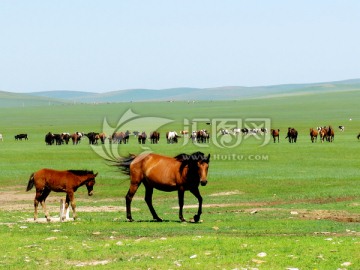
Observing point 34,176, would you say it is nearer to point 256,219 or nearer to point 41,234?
point 41,234

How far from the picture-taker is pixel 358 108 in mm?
168625

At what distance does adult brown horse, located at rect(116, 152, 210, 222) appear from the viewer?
61.2 feet

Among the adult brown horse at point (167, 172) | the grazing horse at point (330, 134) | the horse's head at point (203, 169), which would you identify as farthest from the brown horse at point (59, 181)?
the grazing horse at point (330, 134)

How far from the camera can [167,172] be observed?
1891 centimetres

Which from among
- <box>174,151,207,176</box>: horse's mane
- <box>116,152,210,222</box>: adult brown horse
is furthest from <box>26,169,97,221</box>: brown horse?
<box>174,151,207,176</box>: horse's mane

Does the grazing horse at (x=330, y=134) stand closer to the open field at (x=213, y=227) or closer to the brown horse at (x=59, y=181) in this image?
the open field at (x=213, y=227)

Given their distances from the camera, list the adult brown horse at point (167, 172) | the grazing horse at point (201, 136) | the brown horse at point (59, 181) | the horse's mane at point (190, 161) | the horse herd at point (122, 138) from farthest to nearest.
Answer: the horse herd at point (122, 138) → the grazing horse at point (201, 136) → the brown horse at point (59, 181) → the adult brown horse at point (167, 172) → the horse's mane at point (190, 161)

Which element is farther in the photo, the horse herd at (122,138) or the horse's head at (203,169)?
the horse herd at (122,138)

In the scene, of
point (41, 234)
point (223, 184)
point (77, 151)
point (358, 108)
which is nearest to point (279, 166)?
point (223, 184)

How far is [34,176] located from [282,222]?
580 cm

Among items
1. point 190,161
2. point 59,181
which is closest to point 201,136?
point 59,181

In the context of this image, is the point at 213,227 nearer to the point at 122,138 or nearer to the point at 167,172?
the point at 167,172

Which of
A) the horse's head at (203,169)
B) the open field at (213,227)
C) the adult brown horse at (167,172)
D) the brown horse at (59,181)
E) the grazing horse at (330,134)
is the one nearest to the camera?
the open field at (213,227)

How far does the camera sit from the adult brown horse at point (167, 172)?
18.7 metres
